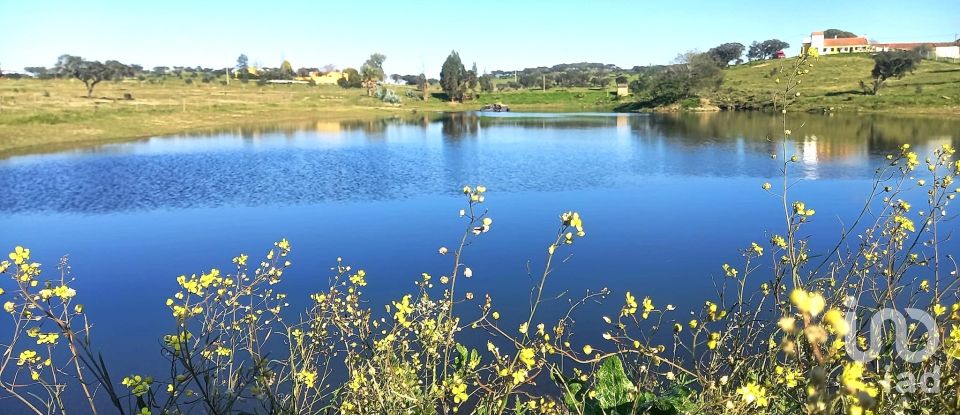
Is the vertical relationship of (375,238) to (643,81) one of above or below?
below

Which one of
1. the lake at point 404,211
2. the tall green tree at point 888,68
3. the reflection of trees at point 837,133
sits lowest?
the lake at point 404,211

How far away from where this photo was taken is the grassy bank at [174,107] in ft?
97.1

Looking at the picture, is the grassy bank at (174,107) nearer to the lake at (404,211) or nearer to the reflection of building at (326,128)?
the lake at (404,211)

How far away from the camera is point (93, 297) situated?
855 cm

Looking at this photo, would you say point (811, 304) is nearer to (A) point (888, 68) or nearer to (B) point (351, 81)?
(A) point (888, 68)

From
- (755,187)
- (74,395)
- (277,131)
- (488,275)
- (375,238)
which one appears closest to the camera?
(74,395)

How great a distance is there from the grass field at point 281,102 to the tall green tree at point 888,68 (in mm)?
839

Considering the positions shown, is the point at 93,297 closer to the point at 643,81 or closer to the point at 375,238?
the point at 375,238

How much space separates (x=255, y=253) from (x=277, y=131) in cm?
2961

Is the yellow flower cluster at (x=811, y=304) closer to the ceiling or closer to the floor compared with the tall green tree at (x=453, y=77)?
closer to the floor

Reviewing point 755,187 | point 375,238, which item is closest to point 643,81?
point 755,187

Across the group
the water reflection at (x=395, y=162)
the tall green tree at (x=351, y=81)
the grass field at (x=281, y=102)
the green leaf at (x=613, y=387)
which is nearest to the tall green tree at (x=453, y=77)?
the grass field at (x=281, y=102)

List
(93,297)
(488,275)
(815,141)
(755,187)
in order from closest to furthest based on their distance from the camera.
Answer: (93,297) < (488,275) < (755,187) < (815,141)

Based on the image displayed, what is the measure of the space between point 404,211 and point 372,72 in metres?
69.2
